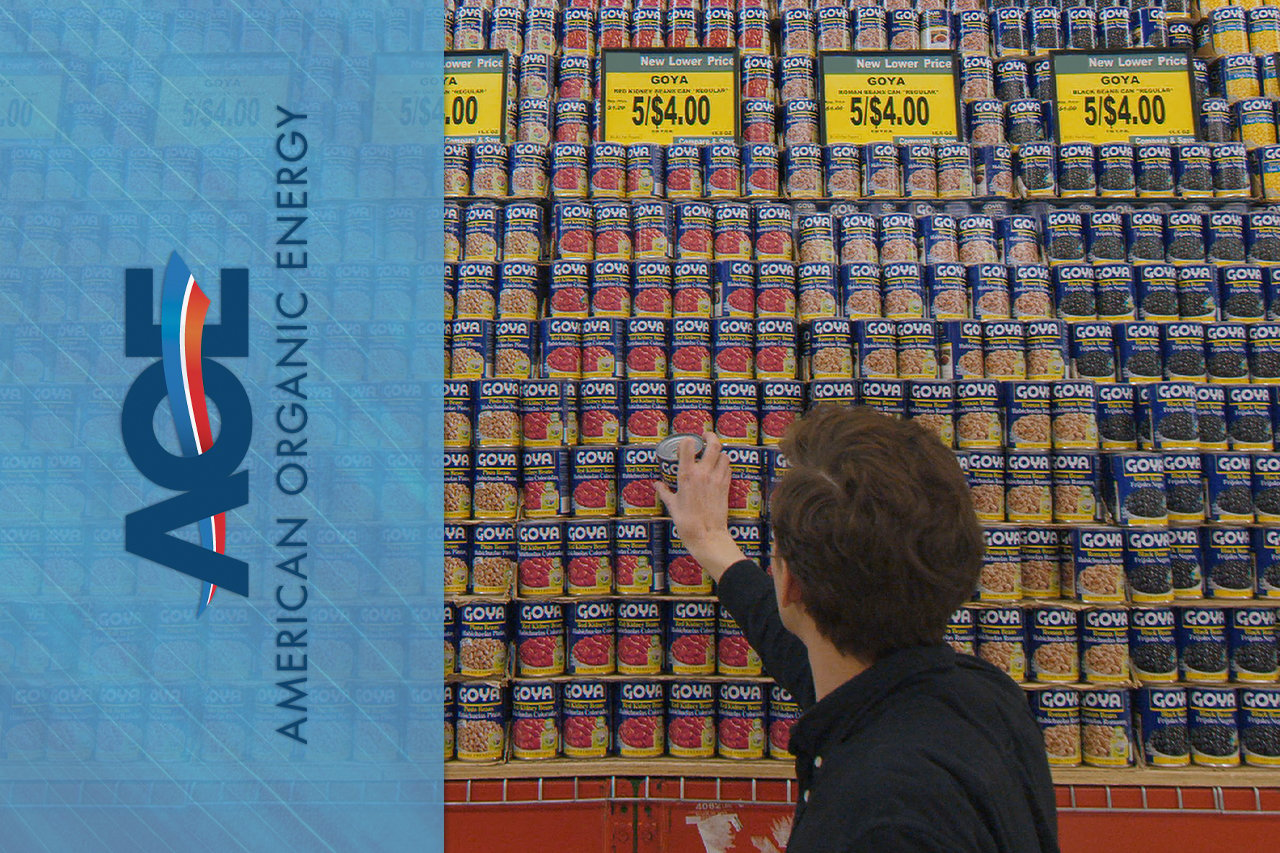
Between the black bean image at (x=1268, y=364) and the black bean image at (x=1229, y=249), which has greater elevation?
the black bean image at (x=1229, y=249)

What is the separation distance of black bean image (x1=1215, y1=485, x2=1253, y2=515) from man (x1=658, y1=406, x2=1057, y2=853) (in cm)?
147

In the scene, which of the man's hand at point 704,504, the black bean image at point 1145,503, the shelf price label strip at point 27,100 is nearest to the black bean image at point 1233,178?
the black bean image at point 1145,503

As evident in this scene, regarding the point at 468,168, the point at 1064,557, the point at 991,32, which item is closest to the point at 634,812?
the point at 1064,557

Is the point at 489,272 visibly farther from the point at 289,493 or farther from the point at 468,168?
the point at 289,493

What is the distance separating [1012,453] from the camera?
1.98 m

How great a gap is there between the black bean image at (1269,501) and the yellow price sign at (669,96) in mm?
1767

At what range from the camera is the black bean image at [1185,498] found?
6.54 ft

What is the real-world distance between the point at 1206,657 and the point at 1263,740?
0.23 m

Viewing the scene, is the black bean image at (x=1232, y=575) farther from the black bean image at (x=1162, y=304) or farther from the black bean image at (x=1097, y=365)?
the black bean image at (x=1162, y=304)

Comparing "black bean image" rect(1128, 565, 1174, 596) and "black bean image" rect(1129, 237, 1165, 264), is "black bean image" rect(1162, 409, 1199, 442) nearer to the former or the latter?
"black bean image" rect(1128, 565, 1174, 596)

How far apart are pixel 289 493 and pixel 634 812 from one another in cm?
124

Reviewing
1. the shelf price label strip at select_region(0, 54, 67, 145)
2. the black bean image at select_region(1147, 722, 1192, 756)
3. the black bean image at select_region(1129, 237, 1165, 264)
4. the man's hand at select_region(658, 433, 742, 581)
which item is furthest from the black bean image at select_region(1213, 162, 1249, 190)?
A: the shelf price label strip at select_region(0, 54, 67, 145)

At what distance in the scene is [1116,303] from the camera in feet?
7.01

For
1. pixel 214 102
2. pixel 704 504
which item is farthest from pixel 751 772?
pixel 214 102
